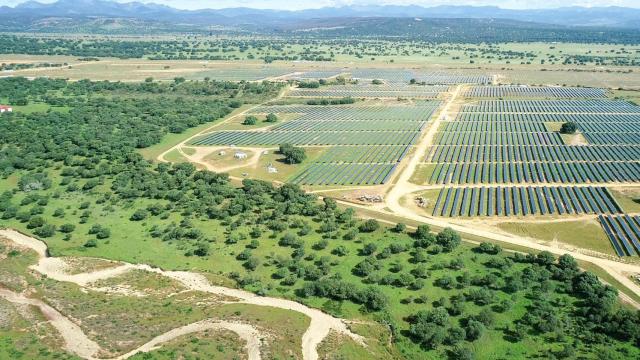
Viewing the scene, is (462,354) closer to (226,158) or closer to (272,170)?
(272,170)

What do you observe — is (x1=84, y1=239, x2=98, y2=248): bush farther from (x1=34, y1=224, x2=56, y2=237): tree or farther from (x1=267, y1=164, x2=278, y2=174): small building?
(x1=267, y1=164, x2=278, y2=174): small building

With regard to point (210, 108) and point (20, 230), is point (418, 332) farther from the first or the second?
point (210, 108)

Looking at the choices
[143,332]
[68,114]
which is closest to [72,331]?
[143,332]

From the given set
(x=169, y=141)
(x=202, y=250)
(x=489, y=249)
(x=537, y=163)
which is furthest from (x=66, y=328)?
(x=537, y=163)

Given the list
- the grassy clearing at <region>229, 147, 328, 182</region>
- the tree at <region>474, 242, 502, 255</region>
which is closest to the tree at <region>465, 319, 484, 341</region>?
the tree at <region>474, 242, 502, 255</region>

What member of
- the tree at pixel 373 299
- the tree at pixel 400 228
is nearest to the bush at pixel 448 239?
the tree at pixel 400 228
